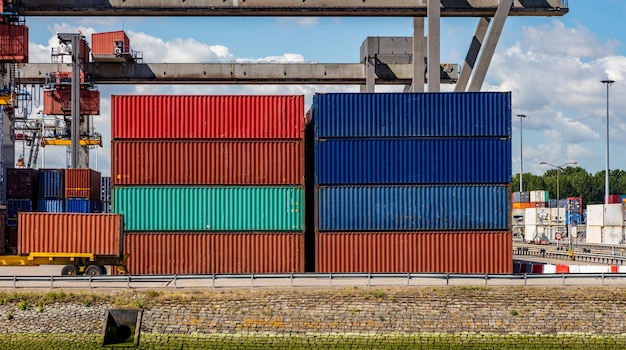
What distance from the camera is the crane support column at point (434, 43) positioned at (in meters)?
49.4

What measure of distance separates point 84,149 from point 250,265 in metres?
58.3

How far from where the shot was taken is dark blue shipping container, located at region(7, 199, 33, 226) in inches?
2202

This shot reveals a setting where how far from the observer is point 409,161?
4188 centimetres

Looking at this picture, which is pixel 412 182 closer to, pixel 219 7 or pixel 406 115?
pixel 406 115

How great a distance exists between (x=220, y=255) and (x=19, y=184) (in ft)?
69.0

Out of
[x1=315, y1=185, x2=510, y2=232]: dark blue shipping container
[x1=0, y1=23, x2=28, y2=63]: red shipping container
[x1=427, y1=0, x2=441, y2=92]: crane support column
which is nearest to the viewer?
[x1=315, y1=185, x2=510, y2=232]: dark blue shipping container

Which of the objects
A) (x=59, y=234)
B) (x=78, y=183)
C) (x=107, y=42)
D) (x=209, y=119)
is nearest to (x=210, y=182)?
(x=209, y=119)

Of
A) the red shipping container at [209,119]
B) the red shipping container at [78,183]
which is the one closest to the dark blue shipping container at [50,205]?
the red shipping container at [78,183]

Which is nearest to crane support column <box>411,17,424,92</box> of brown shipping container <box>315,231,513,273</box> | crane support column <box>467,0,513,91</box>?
crane support column <box>467,0,513,91</box>

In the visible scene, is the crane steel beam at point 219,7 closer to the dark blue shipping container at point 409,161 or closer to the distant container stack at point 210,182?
the distant container stack at point 210,182

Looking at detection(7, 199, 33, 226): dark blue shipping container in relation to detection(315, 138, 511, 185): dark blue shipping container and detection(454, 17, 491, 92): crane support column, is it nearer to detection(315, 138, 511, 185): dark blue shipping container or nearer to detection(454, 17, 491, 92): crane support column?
detection(315, 138, 511, 185): dark blue shipping container

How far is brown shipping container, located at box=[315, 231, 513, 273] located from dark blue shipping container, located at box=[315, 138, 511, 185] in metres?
2.53

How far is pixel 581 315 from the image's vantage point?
34.8 meters

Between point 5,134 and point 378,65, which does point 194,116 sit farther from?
point 378,65
